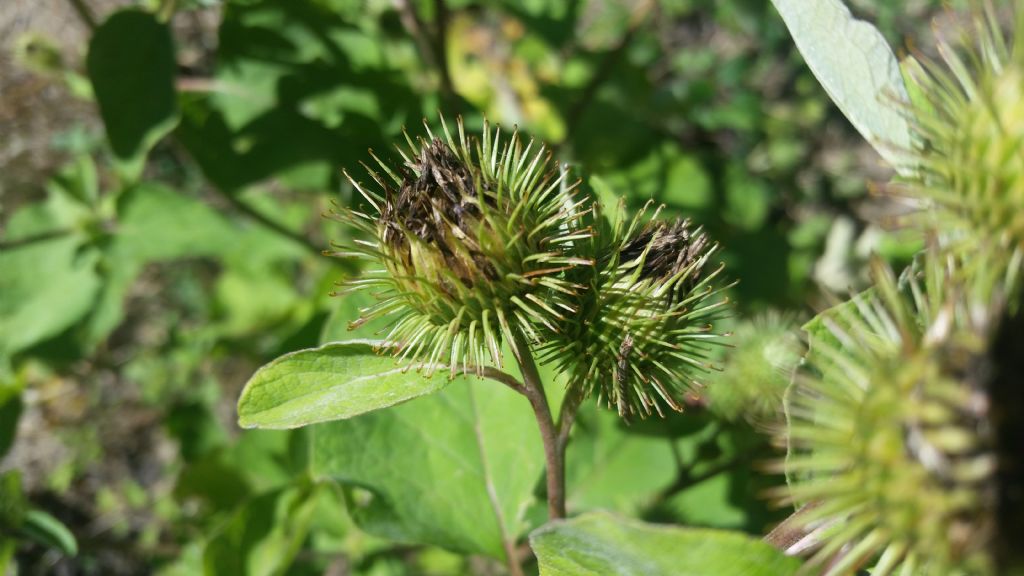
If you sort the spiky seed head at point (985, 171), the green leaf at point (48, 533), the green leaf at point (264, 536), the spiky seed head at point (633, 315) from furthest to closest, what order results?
the green leaf at point (48, 533), the green leaf at point (264, 536), the spiky seed head at point (633, 315), the spiky seed head at point (985, 171)

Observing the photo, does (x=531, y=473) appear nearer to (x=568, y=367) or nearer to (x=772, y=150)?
(x=568, y=367)

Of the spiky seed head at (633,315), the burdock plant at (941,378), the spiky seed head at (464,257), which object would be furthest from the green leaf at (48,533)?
the burdock plant at (941,378)

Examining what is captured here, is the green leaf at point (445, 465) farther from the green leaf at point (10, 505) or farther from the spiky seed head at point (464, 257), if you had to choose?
the green leaf at point (10, 505)

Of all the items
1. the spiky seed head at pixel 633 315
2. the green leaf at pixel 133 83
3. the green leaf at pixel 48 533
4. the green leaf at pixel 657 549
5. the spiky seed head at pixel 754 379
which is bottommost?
the green leaf at pixel 48 533

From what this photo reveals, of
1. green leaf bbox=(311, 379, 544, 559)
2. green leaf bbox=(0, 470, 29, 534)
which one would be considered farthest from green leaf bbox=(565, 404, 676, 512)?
green leaf bbox=(0, 470, 29, 534)

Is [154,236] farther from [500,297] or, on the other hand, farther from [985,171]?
[985,171]

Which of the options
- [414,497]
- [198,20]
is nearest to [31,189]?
[198,20]
